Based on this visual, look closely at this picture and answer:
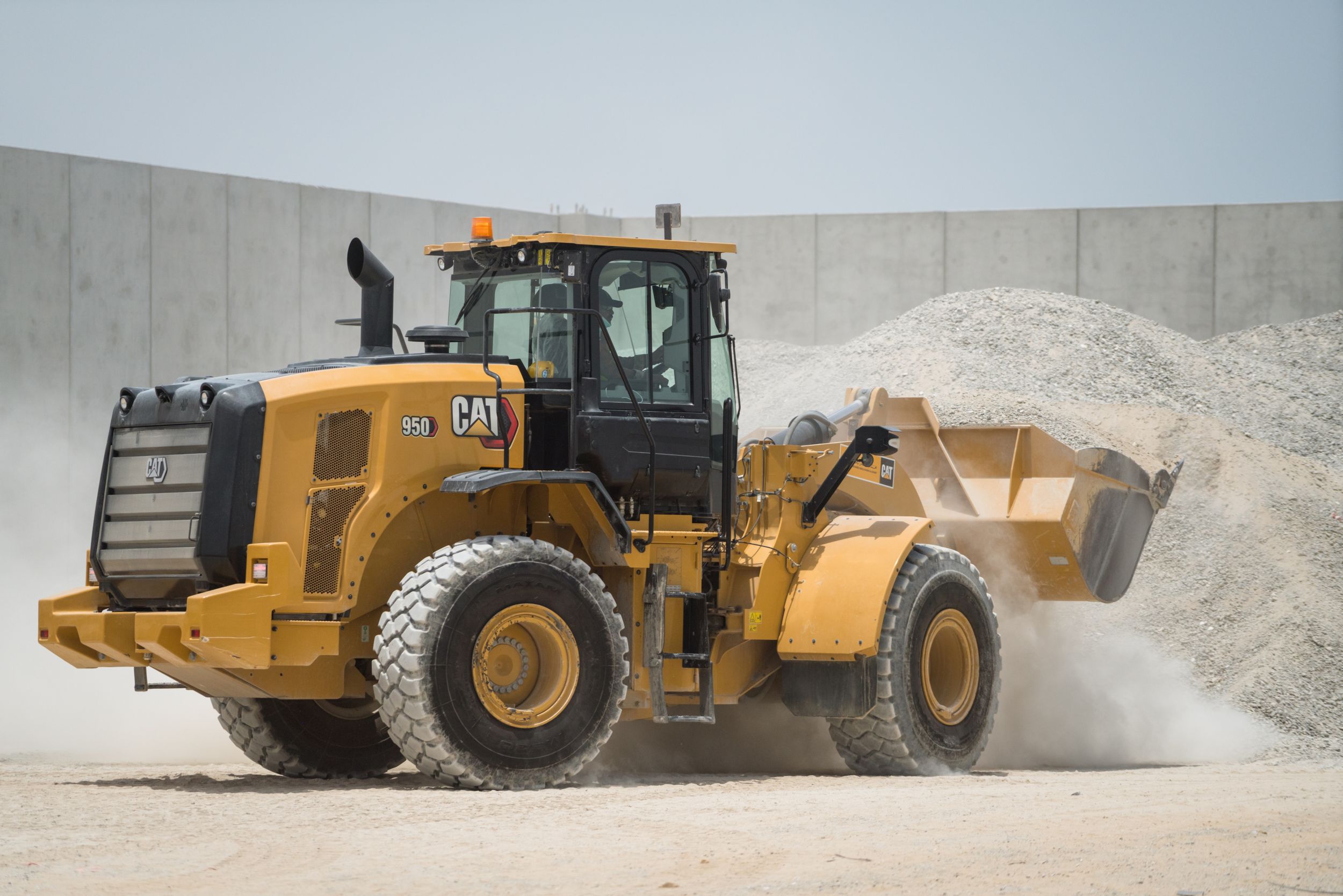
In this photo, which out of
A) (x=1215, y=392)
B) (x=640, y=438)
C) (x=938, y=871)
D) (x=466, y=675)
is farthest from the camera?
(x=1215, y=392)

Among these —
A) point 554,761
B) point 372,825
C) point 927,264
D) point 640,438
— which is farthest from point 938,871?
point 927,264

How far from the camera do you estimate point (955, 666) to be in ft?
36.7

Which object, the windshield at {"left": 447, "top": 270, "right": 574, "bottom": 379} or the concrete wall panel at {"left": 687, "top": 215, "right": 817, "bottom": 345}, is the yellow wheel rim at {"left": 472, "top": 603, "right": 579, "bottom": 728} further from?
the concrete wall panel at {"left": 687, "top": 215, "right": 817, "bottom": 345}

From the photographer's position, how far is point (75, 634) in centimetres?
912

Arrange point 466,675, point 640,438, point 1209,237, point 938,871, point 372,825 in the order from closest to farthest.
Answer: point 938,871, point 372,825, point 466,675, point 640,438, point 1209,237

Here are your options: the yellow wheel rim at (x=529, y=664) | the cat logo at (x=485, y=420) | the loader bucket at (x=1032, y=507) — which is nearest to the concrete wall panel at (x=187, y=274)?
the loader bucket at (x=1032, y=507)

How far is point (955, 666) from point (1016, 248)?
2021 centimetres

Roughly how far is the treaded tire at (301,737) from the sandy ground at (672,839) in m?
0.64

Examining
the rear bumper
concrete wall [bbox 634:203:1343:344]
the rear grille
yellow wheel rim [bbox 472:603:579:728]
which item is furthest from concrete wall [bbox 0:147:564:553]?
yellow wheel rim [bbox 472:603:579:728]

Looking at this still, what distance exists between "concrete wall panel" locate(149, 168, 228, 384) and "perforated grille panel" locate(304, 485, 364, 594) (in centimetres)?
1416

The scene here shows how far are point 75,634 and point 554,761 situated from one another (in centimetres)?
267

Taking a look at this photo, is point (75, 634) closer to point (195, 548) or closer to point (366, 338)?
point (195, 548)

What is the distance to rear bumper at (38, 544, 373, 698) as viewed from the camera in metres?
8.46

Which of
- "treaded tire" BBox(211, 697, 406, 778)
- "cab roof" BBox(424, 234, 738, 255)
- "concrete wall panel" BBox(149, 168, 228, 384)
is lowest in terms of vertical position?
"treaded tire" BBox(211, 697, 406, 778)
